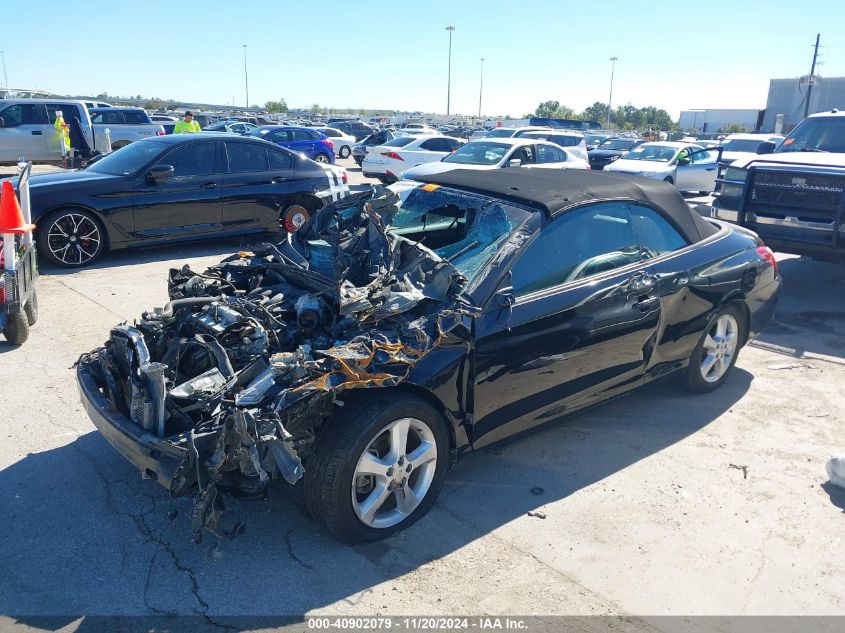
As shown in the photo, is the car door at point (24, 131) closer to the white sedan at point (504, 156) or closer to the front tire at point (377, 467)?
the white sedan at point (504, 156)

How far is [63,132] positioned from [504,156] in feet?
35.2

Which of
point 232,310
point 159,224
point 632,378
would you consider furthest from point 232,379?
point 159,224

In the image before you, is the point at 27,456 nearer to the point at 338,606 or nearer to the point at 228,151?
the point at 338,606

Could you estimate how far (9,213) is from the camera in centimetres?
552

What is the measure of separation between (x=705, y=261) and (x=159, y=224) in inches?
259

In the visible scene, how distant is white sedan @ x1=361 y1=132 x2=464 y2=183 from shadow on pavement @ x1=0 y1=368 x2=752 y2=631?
45.9 feet

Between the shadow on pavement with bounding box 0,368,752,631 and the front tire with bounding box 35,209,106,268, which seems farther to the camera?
the front tire with bounding box 35,209,106,268

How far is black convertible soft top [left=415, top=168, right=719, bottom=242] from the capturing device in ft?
13.4

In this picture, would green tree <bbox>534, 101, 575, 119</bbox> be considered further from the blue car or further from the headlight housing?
the headlight housing

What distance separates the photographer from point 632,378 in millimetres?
4402

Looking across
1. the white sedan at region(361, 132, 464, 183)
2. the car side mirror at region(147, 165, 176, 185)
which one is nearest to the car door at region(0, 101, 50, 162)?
the white sedan at region(361, 132, 464, 183)

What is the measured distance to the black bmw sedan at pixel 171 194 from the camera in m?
8.01

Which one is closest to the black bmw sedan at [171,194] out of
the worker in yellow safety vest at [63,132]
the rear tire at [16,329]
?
the rear tire at [16,329]

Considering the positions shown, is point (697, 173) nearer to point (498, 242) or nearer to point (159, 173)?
point (159, 173)
